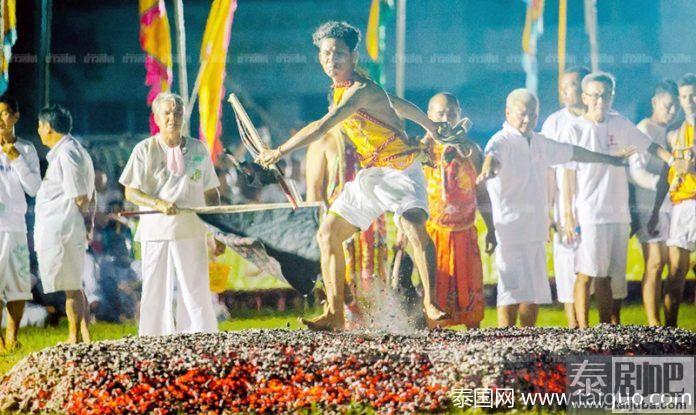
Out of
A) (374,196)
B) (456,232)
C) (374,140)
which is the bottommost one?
(456,232)

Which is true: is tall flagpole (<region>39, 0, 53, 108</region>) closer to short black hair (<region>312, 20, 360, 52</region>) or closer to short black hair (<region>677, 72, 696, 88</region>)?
short black hair (<region>312, 20, 360, 52</region>)

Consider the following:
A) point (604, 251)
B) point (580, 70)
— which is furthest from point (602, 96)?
point (604, 251)

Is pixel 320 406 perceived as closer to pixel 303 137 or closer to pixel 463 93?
pixel 303 137

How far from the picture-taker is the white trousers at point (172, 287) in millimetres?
8195

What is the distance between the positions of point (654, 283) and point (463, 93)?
81.1 inches

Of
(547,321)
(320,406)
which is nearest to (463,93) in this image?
(547,321)

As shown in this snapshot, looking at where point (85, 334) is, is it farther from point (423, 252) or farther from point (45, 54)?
point (423, 252)

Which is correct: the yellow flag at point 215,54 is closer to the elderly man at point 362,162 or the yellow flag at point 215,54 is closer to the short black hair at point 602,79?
the elderly man at point 362,162

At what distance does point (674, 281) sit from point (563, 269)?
0.84 meters

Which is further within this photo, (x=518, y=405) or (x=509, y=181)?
(x=509, y=181)

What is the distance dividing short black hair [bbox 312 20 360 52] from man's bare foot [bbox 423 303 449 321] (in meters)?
1.97

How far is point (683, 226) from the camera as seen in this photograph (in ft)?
28.0

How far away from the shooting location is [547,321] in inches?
334

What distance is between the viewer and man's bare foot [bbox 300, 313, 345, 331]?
8219 mm
